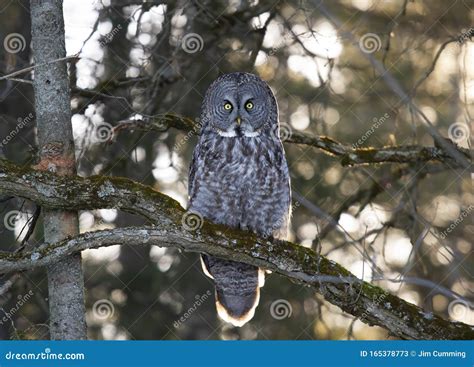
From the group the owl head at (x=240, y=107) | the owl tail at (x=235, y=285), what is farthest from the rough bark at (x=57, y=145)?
the owl tail at (x=235, y=285)

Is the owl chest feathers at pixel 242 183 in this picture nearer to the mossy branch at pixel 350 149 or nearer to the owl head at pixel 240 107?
the owl head at pixel 240 107

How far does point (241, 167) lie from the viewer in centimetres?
564

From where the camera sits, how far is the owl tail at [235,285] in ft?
20.0

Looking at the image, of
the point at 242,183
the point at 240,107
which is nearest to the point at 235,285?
the point at 242,183

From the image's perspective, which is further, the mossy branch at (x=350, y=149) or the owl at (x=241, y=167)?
the mossy branch at (x=350, y=149)

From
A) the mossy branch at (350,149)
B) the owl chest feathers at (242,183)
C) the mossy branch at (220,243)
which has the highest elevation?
the mossy branch at (350,149)

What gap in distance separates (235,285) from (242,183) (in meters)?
0.94

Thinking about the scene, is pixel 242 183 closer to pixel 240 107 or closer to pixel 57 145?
pixel 240 107

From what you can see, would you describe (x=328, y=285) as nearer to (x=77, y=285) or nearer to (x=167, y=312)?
(x=77, y=285)

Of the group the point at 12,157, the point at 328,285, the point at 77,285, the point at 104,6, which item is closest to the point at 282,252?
the point at 328,285

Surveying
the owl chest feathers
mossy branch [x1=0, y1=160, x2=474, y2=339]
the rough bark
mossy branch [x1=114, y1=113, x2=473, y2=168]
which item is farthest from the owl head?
the rough bark

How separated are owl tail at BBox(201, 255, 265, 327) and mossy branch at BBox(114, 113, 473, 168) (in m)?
1.08

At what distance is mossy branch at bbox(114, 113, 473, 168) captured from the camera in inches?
239

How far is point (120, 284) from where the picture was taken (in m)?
8.21
